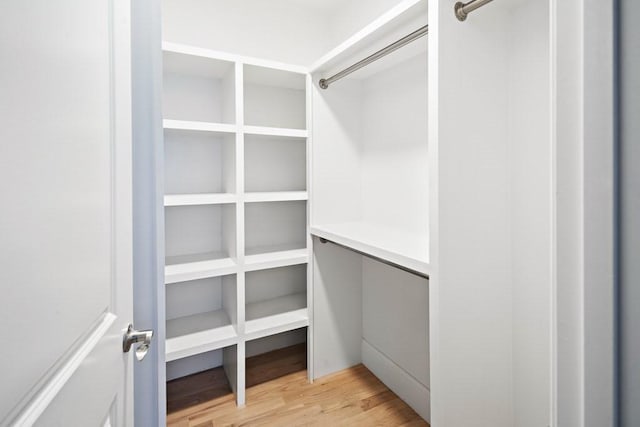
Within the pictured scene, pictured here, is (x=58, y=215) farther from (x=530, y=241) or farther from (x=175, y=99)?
(x=175, y=99)

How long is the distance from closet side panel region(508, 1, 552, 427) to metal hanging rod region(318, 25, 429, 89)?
367 millimetres

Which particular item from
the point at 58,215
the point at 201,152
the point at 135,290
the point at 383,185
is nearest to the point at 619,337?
the point at 58,215

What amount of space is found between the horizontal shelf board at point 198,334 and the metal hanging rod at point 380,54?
1.54m

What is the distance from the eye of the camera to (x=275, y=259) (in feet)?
6.02

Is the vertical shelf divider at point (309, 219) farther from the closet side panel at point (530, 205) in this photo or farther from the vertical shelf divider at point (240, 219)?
the closet side panel at point (530, 205)

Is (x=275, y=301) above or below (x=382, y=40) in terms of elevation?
below

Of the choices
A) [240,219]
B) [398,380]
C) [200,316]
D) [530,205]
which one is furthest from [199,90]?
[398,380]

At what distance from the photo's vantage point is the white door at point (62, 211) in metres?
0.34

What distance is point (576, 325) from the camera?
1.16 ft

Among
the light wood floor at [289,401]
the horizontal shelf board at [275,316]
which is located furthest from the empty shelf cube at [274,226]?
the light wood floor at [289,401]

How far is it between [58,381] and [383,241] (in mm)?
1205

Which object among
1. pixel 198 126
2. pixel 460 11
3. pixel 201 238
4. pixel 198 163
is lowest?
A: pixel 201 238

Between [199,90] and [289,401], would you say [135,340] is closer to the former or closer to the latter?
[289,401]

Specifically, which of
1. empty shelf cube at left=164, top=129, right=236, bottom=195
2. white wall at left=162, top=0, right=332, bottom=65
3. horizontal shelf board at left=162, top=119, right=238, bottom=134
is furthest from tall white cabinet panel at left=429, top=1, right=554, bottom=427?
white wall at left=162, top=0, right=332, bottom=65
